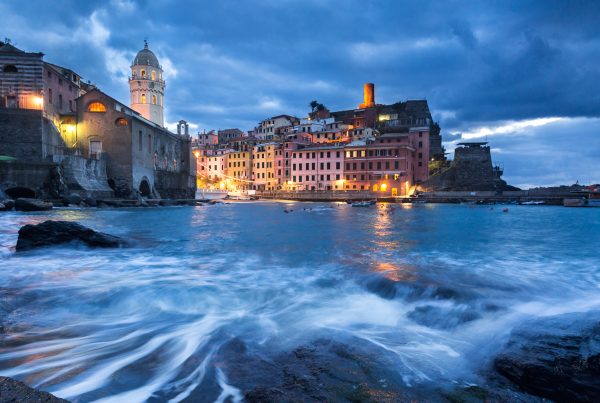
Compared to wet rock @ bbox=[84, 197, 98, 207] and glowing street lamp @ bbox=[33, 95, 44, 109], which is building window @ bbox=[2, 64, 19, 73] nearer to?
glowing street lamp @ bbox=[33, 95, 44, 109]

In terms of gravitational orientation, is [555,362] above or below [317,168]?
below

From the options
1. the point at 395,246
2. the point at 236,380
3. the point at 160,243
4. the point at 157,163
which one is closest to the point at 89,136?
the point at 157,163

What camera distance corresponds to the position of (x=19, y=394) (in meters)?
2.17

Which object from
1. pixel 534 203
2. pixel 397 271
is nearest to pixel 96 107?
pixel 397 271

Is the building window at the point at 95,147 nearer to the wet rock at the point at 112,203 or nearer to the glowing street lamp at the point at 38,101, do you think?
the glowing street lamp at the point at 38,101

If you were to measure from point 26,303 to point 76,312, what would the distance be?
1036 mm

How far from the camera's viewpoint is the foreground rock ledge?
10.8 metres

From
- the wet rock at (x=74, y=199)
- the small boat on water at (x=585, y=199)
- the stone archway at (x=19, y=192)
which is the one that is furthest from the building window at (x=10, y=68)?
→ the small boat on water at (x=585, y=199)

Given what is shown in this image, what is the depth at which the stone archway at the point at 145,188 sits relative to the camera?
157ft

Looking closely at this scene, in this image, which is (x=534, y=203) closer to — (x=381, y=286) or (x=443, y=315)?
(x=381, y=286)

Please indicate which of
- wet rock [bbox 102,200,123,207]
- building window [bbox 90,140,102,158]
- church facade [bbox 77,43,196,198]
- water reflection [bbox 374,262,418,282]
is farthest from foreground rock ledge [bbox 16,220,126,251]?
building window [bbox 90,140,102,158]

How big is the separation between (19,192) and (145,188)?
16015 millimetres

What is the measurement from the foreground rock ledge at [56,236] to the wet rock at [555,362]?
11.3 metres

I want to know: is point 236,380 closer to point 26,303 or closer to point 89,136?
point 26,303
